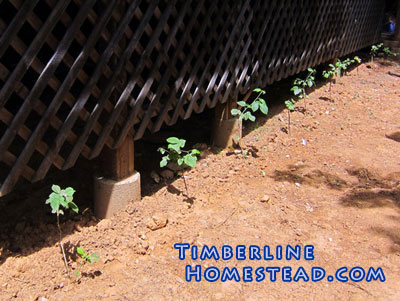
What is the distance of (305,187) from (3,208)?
2629 millimetres

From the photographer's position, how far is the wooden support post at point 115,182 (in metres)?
3.01

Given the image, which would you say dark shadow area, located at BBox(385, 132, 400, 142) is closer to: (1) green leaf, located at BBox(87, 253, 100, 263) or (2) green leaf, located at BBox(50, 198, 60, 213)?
(1) green leaf, located at BBox(87, 253, 100, 263)

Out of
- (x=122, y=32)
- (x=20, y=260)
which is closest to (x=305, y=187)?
(x=122, y=32)

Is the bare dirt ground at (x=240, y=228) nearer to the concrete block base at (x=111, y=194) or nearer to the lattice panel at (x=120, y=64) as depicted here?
the concrete block base at (x=111, y=194)

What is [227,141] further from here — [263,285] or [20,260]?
[20,260]

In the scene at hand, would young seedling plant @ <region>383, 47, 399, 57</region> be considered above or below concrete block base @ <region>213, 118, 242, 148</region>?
above

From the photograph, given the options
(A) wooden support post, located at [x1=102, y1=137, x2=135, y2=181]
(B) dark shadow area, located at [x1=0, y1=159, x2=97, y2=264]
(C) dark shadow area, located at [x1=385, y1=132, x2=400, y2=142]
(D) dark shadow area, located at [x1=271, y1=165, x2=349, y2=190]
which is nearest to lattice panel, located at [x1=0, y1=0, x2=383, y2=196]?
(A) wooden support post, located at [x1=102, y1=137, x2=135, y2=181]

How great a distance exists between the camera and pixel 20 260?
259 cm

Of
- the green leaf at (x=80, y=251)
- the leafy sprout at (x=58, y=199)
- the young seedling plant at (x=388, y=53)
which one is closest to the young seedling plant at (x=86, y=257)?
the green leaf at (x=80, y=251)

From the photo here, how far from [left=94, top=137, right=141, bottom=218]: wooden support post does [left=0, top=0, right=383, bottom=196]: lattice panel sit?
156 millimetres

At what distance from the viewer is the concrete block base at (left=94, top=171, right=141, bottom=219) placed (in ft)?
9.89

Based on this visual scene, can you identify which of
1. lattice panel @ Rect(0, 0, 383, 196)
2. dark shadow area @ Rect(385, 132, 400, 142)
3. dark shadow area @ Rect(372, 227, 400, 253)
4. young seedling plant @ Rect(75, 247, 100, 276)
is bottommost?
young seedling plant @ Rect(75, 247, 100, 276)

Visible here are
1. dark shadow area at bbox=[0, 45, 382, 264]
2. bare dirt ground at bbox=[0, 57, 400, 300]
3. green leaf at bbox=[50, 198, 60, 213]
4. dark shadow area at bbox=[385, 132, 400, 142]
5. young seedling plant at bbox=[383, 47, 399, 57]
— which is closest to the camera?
green leaf at bbox=[50, 198, 60, 213]

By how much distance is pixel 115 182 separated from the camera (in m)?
3.02
